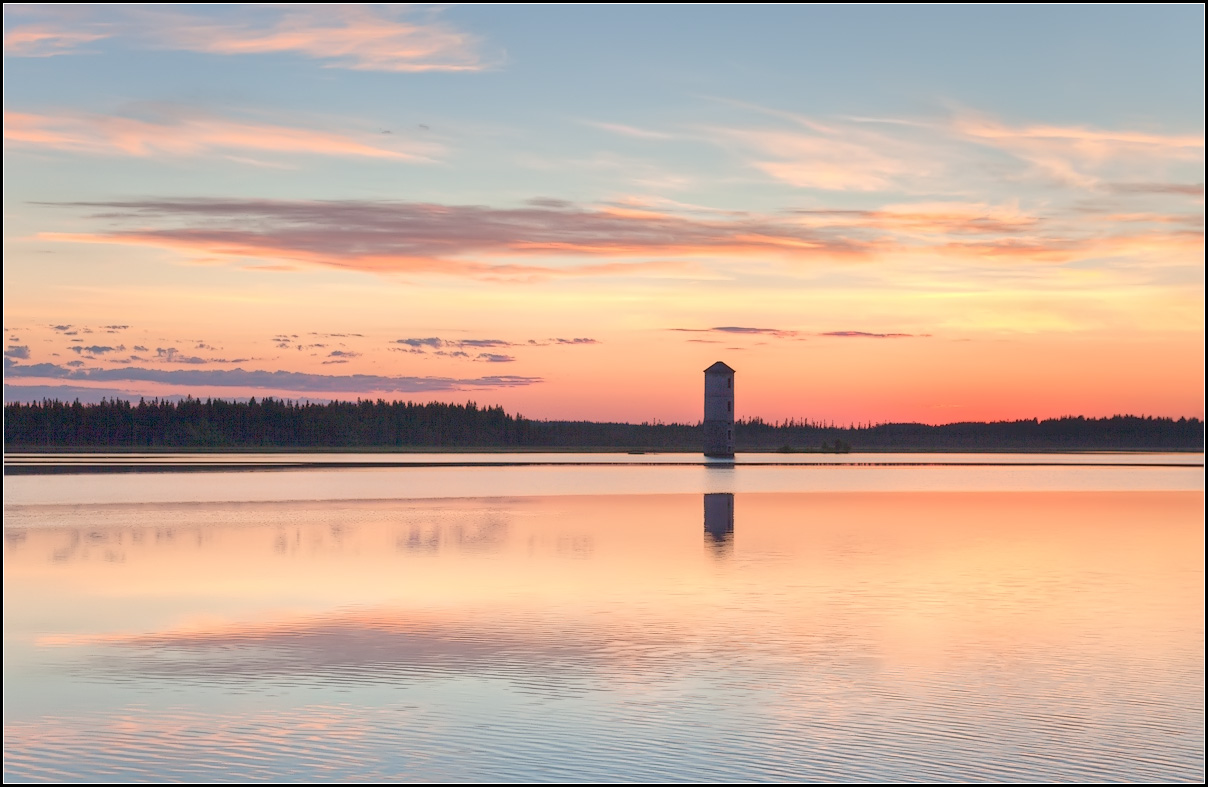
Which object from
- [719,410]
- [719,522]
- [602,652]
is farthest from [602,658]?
[719,410]

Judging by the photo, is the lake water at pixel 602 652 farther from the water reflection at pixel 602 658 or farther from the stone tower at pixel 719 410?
the stone tower at pixel 719 410

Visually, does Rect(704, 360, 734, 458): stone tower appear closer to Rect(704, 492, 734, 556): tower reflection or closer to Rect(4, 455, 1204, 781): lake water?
Rect(704, 492, 734, 556): tower reflection

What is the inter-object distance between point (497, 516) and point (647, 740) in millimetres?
23042

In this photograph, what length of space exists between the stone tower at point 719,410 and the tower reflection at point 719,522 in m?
46.4

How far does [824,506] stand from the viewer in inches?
1471

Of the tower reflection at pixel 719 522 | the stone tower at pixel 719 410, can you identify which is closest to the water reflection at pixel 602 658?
the tower reflection at pixel 719 522

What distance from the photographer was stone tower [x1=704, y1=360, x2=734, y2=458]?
89938 mm

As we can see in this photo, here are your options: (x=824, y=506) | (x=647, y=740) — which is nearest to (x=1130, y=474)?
(x=824, y=506)

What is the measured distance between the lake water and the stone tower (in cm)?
6005

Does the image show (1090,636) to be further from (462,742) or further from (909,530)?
(909,530)

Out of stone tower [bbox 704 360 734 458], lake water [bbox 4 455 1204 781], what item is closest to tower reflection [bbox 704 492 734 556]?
lake water [bbox 4 455 1204 781]

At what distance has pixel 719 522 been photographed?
3081 centimetres

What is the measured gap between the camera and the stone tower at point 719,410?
89.9 metres

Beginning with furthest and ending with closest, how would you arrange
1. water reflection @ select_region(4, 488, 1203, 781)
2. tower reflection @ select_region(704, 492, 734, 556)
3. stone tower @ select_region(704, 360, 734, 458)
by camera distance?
stone tower @ select_region(704, 360, 734, 458) < tower reflection @ select_region(704, 492, 734, 556) < water reflection @ select_region(4, 488, 1203, 781)
